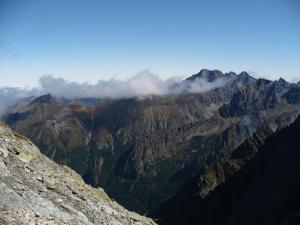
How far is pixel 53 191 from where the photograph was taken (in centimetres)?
3170

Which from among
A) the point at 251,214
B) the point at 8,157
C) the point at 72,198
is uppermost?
the point at 8,157

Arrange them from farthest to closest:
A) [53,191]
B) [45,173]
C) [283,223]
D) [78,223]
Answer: [283,223], [45,173], [53,191], [78,223]

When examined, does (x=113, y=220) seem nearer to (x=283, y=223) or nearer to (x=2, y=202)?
(x=2, y=202)

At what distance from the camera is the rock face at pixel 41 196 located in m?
26.4

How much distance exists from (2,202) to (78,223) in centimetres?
528

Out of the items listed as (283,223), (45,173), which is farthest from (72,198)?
(283,223)

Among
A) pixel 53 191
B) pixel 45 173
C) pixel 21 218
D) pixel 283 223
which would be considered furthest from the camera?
pixel 283 223

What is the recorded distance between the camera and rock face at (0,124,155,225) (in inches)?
1038

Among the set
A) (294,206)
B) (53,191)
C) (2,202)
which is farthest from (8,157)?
(294,206)

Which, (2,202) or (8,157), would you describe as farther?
(8,157)

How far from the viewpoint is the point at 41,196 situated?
95.5 feet

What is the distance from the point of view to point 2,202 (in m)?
26.0

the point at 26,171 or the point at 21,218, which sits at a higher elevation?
the point at 26,171

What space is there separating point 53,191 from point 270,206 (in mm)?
173837
